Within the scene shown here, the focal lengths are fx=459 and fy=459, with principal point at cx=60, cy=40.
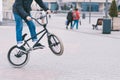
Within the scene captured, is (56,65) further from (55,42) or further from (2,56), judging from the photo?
(2,56)

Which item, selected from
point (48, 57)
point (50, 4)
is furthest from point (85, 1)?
point (48, 57)

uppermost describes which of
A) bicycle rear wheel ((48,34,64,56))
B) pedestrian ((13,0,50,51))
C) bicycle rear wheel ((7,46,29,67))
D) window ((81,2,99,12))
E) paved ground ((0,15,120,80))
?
pedestrian ((13,0,50,51))

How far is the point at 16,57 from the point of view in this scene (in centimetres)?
1017

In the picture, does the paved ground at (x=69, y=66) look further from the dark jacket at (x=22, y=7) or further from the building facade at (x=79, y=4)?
the building facade at (x=79, y=4)

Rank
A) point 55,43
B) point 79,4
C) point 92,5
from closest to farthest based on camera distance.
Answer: point 55,43, point 79,4, point 92,5

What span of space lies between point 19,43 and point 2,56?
2.12 metres

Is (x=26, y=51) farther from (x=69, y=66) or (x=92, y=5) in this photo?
(x=92, y=5)

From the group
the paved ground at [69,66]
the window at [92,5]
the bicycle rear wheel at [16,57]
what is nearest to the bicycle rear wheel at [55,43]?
the paved ground at [69,66]

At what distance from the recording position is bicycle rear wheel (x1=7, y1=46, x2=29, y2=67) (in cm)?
1013

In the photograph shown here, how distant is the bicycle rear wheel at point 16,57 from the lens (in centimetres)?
1013

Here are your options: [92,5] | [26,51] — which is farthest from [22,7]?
[92,5]

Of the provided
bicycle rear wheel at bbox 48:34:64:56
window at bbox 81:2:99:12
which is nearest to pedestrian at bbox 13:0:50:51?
bicycle rear wheel at bbox 48:34:64:56

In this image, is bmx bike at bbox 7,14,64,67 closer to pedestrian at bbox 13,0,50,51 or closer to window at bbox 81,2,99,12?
pedestrian at bbox 13,0,50,51

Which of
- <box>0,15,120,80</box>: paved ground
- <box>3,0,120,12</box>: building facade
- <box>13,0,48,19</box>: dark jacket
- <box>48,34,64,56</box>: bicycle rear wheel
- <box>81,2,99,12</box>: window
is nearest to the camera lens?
<box>0,15,120,80</box>: paved ground
